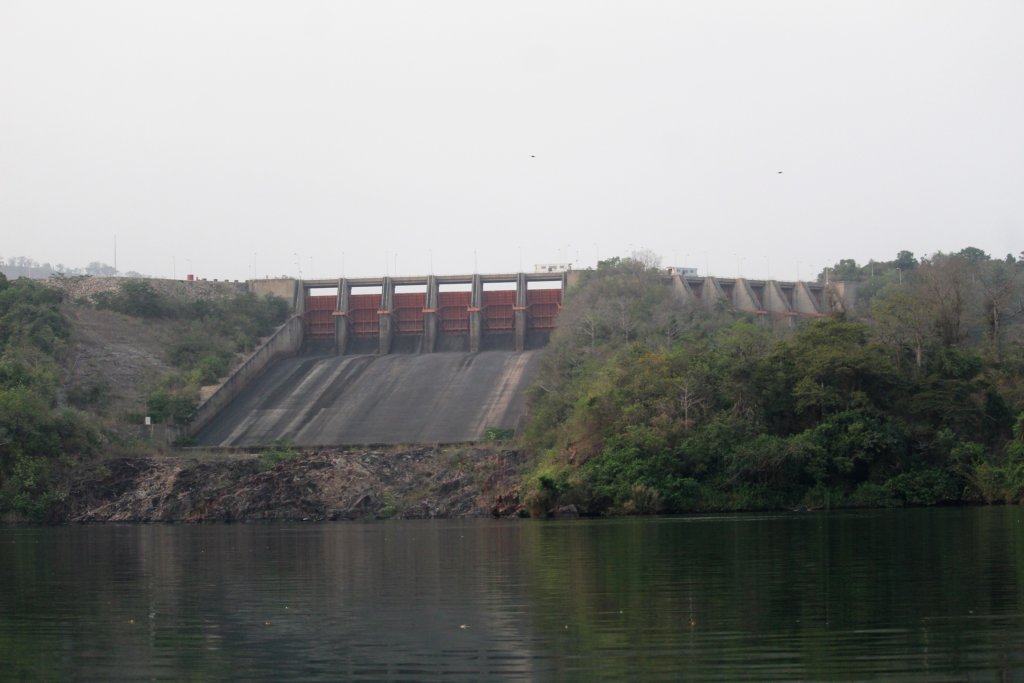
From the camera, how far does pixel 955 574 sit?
26.6 m

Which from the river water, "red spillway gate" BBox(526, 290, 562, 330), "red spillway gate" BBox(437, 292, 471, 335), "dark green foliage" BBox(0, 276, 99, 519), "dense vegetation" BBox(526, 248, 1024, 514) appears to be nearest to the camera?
the river water

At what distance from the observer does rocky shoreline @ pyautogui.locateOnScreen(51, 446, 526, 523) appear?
202 feet

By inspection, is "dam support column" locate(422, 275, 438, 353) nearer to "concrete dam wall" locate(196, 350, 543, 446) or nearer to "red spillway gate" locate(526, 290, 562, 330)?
"concrete dam wall" locate(196, 350, 543, 446)

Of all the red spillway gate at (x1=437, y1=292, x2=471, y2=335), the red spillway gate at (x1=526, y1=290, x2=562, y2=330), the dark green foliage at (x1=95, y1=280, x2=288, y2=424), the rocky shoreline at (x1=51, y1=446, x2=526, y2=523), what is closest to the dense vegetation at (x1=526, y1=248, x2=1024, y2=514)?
the rocky shoreline at (x1=51, y1=446, x2=526, y2=523)

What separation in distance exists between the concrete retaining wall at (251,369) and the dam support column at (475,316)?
1235cm

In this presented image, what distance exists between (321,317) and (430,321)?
8.73 meters

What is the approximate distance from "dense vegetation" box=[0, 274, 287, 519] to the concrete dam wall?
9.72 feet

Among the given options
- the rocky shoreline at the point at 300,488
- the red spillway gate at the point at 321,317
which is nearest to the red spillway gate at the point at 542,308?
the red spillway gate at the point at 321,317

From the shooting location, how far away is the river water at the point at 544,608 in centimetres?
1812

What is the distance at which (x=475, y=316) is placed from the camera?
Result: 304ft

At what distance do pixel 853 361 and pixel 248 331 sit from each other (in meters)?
46.0

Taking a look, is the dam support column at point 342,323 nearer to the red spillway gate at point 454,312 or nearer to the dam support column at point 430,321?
the dam support column at point 430,321

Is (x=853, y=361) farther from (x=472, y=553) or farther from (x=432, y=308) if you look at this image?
(x=432, y=308)

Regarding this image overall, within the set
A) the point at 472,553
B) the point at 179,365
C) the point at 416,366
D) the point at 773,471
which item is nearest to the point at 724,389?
the point at 773,471
